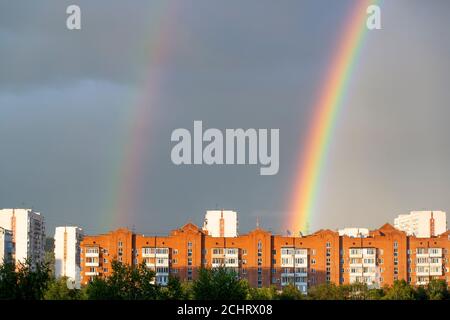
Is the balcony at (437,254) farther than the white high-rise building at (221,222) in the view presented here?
No

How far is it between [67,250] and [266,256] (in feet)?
105

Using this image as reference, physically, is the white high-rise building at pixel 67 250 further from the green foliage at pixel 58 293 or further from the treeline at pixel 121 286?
the treeline at pixel 121 286

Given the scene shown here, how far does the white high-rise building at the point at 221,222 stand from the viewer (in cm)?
10681

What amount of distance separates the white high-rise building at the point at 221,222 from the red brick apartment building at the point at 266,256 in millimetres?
17024

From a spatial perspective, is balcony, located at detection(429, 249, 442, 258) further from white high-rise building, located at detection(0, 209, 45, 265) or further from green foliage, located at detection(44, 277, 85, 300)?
green foliage, located at detection(44, 277, 85, 300)

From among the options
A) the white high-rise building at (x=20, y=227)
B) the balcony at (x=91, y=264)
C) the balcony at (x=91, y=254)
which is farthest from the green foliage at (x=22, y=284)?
the white high-rise building at (x=20, y=227)

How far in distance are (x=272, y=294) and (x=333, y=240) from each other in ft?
82.0

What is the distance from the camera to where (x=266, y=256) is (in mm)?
88062

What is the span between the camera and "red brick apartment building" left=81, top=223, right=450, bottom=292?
287ft

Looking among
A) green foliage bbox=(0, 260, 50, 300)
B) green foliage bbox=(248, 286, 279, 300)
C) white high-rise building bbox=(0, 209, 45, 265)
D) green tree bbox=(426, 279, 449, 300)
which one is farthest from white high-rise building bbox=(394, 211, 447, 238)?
green foliage bbox=(0, 260, 50, 300)

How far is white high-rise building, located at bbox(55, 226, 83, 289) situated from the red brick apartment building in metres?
21.0

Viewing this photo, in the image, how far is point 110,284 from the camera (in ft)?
158
